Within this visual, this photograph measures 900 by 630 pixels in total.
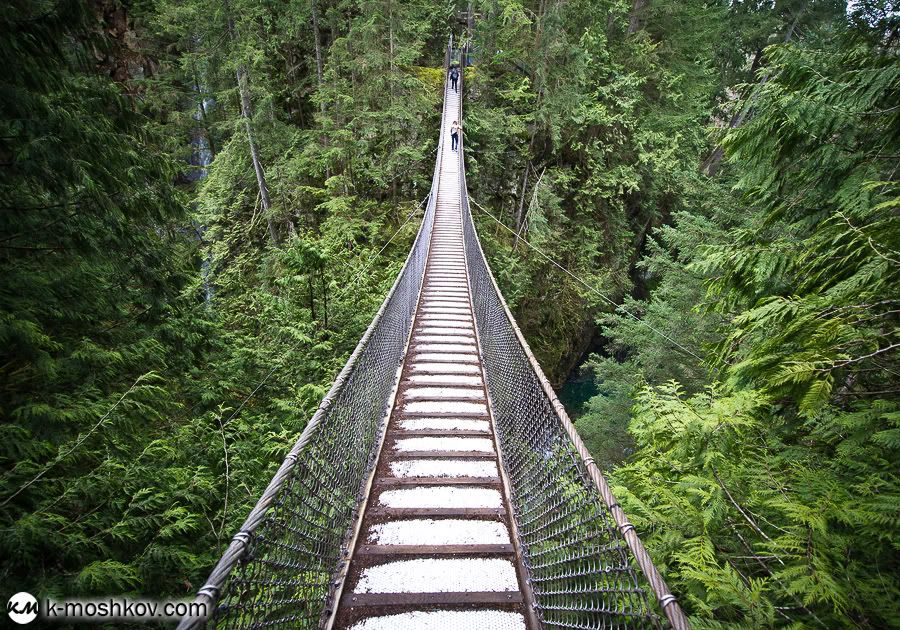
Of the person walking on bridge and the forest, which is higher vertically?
the person walking on bridge

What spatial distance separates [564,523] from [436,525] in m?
0.83

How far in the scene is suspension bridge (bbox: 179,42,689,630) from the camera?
1.44 m

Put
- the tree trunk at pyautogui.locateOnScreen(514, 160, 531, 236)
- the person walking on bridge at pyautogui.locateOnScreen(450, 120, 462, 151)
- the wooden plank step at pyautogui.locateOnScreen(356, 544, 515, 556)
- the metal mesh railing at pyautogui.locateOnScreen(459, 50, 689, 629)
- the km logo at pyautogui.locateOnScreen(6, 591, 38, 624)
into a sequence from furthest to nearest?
the person walking on bridge at pyautogui.locateOnScreen(450, 120, 462, 151)
the tree trunk at pyautogui.locateOnScreen(514, 160, 531, 236)
the wooden plank step at pyautogui.locateOnScreen(356, 544, 515, 556)
the km logo at pyautogui.locateOnScreen(6, 591, 38, 624)
the metal mesh railing at pyautogui.locateOnScreen(459, 50, 689, 629)

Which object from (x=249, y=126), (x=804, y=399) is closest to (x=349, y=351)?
(x=804, y=399)

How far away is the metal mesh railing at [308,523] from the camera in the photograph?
123 cm

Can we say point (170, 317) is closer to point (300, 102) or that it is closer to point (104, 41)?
point (104, 41)

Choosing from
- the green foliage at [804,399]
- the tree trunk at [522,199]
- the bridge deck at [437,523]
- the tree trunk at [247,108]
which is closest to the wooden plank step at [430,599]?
the bridge deck at [437,523]

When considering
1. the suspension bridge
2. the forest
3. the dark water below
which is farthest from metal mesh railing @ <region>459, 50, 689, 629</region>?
the dark water below

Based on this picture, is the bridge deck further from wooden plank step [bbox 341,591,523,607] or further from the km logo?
the km logo

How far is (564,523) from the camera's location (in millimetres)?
1896

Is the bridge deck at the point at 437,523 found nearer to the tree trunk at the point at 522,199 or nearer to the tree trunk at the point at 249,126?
the tree trunk at the point at 249,126

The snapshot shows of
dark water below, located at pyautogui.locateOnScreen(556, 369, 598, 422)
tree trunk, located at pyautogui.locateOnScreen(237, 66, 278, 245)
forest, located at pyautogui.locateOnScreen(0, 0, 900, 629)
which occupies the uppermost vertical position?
tree trunk, located at pyautogui.locateOnScreen(237, 66, 278, 245)

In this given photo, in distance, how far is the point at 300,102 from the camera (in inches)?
439

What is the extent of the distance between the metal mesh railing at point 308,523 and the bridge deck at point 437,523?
137 mm
